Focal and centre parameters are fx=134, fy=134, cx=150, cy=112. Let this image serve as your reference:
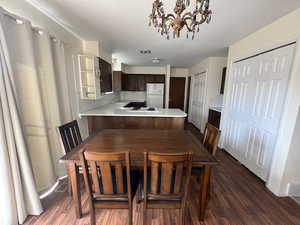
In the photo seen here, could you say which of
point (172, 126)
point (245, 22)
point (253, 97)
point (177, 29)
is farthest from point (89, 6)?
point (253, 97)

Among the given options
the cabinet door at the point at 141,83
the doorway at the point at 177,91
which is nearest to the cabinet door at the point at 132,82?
the cabinet door at the point at 141,83

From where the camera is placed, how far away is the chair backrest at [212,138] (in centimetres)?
154

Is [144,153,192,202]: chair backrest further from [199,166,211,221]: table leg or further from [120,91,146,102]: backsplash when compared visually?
[120,91,146,102]: backsplash

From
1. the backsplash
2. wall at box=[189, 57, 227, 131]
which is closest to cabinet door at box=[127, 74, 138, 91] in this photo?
the backsplash

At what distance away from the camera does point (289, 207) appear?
168 cm

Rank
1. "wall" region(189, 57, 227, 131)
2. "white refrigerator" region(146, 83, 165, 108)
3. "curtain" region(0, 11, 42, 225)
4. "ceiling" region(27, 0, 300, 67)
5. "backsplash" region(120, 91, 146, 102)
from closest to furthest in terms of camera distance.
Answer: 1. "curtain" region(0, 11, 42, 225)
2. "ceiling" region(27, 0, 300, 67)
3. "wall" region(189, 57, 227, 131)
4. "white refrigerator" region(146, 83, 165, 108)
5. "backsplash" region(120, 91, 146, 102)

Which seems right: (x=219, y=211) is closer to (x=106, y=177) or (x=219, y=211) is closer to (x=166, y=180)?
(x=166, y=180)

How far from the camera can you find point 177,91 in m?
6.31

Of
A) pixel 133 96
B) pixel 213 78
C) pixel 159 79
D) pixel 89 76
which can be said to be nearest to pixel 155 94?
pixel 159 79

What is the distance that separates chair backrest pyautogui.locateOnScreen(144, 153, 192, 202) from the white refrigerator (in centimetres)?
473

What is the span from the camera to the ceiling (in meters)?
1.58

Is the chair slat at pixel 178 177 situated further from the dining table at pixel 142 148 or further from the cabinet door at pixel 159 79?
the cabinet door at pixel 159 79

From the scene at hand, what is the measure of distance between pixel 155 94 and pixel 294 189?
4656mm

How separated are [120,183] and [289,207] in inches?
85.1
